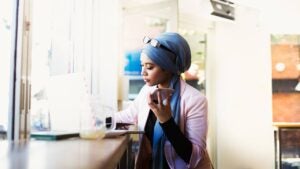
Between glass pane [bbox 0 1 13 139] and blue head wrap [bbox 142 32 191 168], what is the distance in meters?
0.56

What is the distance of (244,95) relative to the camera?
14.7ft

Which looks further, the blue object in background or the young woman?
the blue object in background

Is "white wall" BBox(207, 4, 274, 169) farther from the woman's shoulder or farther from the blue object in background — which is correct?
the woman's shoulder

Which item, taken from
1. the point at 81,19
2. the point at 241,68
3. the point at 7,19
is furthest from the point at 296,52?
the point at 7,19

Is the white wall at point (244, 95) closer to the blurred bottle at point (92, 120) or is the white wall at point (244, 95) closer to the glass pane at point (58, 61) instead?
the glass pane at point (58, 61)

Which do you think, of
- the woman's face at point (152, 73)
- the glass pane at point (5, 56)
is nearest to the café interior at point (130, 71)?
the glass pane at point (5, 56)

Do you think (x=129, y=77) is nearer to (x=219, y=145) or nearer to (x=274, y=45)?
(x=219, y=145)

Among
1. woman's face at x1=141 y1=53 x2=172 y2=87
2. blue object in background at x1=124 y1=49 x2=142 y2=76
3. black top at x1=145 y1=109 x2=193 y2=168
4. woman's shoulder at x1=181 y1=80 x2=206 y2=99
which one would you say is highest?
blue object in background at x1=124 y1=49 x2=142 y2=76

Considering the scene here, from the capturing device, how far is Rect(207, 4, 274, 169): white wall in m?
4.45

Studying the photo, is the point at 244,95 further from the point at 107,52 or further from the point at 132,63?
the point at 107,52

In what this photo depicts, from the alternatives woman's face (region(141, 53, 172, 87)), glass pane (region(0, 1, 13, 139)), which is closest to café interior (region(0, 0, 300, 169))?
glass pane (region(0, 1, 13, 139))

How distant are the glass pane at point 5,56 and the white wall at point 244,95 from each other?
3431 millimetres

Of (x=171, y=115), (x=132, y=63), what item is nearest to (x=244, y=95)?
(x=132, y=63)

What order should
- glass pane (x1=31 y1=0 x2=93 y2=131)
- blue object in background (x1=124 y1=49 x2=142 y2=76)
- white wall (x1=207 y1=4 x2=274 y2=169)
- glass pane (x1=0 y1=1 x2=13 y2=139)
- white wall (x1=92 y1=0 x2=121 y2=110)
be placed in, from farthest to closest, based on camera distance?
white wall (x1=207 y1=4 x2=274 y2=169) → blue object in background (x1=124 y1=49 x2=142 y2=76) → white wall (x1=92 y1=0 x2=121 y2=110) → glass pane (x1=31 y1=0 x2=93 y2=131) → glass pane (x1=0 y1=1 x2=13 y2=139)
